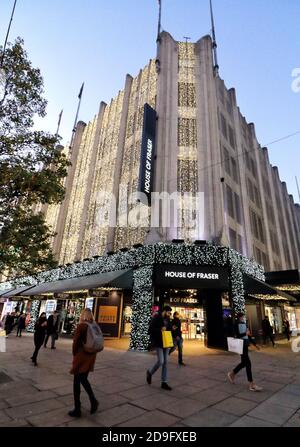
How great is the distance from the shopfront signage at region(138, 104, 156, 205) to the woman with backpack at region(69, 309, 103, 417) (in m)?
11.8

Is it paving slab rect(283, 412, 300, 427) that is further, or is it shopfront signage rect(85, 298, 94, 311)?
shopfront signage rect(85, 298, 94, 311)

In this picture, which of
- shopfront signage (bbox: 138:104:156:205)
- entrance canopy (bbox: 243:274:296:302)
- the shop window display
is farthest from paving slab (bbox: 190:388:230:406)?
the shop window display

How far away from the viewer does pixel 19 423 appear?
12.1ft

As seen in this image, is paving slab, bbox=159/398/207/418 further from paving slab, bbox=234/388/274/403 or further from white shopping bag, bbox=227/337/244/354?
white shopping bag, bbox=227/337/244/354

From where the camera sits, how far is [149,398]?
506cm

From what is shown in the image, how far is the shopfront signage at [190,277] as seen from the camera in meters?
12.8

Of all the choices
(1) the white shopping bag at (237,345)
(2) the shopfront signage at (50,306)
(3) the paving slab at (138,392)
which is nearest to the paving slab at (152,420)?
(3) the paving slab at (138,392)

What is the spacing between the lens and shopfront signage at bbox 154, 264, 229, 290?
41.8 ft

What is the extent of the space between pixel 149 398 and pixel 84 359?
187cm

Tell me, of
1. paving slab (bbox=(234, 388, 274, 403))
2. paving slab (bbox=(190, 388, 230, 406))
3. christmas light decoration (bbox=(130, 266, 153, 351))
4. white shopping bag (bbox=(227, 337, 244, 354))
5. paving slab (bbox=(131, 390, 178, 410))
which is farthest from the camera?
christmas light decoration (bbox=(130, 266, 153, 351))

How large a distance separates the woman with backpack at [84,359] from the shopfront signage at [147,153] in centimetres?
1178
